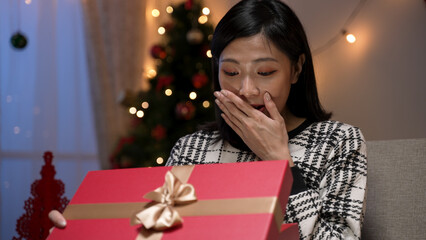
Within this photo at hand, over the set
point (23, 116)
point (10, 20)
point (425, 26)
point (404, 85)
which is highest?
point (10, 20)

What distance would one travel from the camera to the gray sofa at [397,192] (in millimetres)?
1519

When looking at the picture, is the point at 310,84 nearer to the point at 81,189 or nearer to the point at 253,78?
the point at 253,78

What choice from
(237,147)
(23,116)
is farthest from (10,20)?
(237,147)

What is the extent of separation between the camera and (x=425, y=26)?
2.68 m

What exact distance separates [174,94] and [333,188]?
8.34ft

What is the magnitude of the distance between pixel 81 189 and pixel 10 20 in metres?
2.81

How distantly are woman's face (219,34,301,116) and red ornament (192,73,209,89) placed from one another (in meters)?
2.24

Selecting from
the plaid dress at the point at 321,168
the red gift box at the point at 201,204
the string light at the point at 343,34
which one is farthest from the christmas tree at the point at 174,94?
the red gift box at the point at 201,204

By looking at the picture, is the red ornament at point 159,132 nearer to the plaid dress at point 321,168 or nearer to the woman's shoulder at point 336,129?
the plaid dress at point 321,168

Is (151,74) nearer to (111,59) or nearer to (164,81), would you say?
(164,81)

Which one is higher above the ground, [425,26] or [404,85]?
[425,26]

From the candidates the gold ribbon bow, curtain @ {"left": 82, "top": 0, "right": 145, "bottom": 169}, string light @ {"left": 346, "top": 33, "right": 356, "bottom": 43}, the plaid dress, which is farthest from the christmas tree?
the gold ribbon bow

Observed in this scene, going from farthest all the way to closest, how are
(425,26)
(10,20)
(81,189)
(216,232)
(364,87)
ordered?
(10,20), (364,87), (425,26), (81,189), (216,232)

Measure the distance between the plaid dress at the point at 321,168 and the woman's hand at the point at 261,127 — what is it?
0.11 metres
